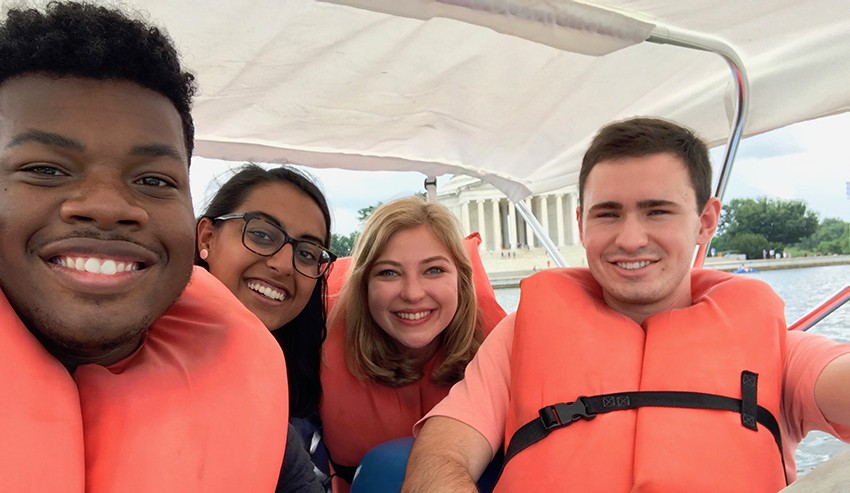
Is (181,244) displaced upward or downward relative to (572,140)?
downward

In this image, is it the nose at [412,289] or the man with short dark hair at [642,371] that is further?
the nose at [412,289]

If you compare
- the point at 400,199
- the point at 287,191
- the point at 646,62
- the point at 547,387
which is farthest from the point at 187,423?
the point at 646,62

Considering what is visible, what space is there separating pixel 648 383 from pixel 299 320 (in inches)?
45.4

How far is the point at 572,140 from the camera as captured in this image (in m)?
3.23

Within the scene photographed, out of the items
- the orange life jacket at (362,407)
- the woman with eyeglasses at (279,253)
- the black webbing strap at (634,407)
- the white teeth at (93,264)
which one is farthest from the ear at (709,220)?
the white teeth at (93,264)

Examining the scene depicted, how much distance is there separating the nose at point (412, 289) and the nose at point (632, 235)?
2.35ft

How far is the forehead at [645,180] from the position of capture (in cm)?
164

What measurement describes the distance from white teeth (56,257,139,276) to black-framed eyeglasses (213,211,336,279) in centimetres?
95

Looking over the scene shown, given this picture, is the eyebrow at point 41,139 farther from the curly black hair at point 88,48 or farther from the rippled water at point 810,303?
the rippled water at point 810,303

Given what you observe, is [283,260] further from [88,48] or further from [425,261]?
[88,48]

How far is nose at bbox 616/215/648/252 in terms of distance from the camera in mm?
1620

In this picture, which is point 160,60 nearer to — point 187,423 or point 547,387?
point 187,423

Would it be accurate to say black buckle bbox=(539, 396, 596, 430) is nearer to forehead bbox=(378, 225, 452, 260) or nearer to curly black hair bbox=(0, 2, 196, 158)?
forehead bbox=(378, 225, 452, 260)

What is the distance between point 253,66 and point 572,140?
1720mm
